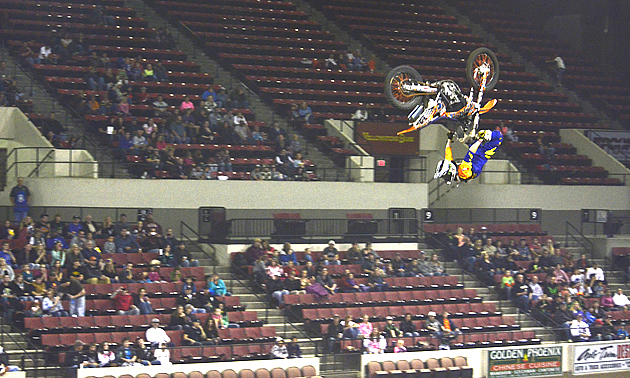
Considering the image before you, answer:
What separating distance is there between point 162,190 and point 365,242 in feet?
17.2

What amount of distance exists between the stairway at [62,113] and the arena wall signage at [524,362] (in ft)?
31.7

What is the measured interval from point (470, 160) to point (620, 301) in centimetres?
1421

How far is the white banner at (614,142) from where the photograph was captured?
33.5m

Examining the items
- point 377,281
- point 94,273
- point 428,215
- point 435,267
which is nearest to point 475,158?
point 94,273

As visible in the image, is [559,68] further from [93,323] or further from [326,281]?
[93,323]

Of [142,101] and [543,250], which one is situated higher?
[142,101]

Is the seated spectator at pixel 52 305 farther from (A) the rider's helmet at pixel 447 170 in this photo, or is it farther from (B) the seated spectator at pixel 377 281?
(A) the rider's helmet at pixel 447 170

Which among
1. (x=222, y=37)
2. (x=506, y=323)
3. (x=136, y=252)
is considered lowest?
(x=506, y=323)

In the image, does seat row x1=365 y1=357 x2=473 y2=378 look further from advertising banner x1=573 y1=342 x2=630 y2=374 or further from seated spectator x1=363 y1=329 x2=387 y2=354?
advertising banner x1=573 y1=342 x2=630 y2=374

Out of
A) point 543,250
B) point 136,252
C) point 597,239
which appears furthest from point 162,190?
point 597,239

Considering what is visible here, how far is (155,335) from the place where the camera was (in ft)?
66.2

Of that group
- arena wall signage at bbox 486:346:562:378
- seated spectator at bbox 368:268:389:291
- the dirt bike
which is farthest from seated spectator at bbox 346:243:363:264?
the dirt bike

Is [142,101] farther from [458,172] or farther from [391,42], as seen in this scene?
[458,172]

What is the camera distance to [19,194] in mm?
23609
